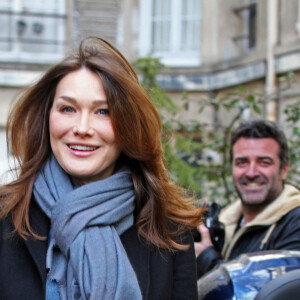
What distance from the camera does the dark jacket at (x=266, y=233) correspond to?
10.1ft

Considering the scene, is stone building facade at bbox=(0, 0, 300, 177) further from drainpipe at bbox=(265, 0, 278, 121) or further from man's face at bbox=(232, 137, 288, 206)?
man's face at bbox=(232, 137, 288, 206)

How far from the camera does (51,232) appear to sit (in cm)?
199

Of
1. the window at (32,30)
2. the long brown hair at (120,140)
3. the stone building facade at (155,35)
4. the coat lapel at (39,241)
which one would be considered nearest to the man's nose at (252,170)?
the long brown hair at (120,140)

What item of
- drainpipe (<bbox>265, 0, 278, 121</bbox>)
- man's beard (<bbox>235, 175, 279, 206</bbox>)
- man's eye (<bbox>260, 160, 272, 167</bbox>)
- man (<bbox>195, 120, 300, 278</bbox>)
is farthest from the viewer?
drainpipe (<bbox>265, 0, 278, 121</bbox>)

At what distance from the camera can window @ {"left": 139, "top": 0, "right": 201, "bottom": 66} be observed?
9953 millimetres

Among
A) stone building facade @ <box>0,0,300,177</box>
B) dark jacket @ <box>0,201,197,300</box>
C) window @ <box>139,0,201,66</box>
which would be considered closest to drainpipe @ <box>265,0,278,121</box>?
stone building facade @ <box>0,0,300,177</box>

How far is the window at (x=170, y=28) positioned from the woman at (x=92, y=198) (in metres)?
7.85

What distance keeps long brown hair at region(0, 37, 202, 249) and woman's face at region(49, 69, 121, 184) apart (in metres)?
0.03

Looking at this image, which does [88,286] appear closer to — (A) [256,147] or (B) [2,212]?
(B) [2,212]

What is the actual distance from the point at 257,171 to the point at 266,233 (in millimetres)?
486

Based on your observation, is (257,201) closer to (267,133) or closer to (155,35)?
(267,133)

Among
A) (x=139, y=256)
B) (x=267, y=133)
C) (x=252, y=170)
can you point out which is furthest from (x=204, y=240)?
(x=139, y=256)

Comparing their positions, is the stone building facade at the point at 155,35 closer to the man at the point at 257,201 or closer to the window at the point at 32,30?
the window at the point at 32,30

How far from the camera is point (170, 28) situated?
398 inches
